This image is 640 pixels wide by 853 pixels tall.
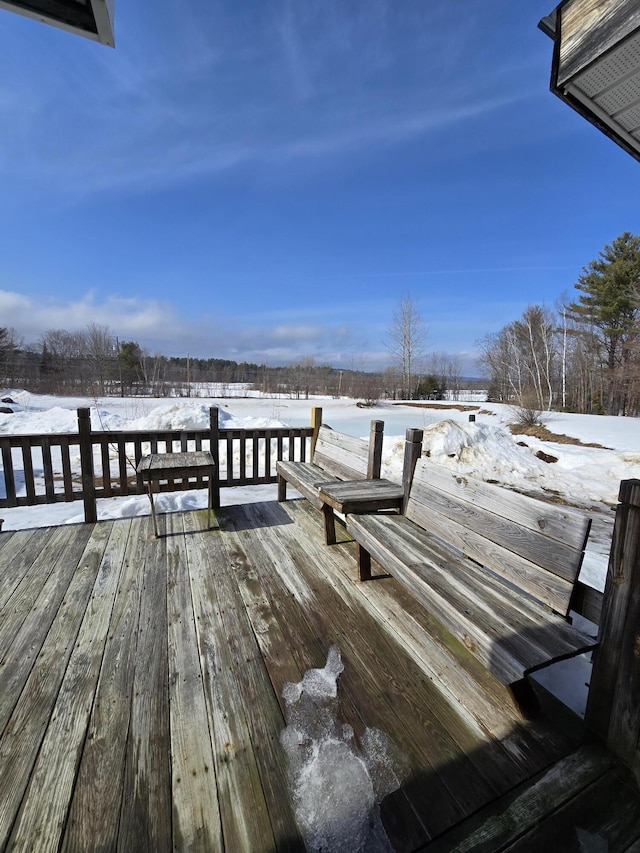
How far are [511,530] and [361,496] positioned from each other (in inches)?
42.0

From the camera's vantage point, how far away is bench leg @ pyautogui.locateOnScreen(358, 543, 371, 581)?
2.37 metres

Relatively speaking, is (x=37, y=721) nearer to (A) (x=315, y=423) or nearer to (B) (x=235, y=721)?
(B) (x=235, y=721)

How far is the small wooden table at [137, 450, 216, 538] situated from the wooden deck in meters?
0.73

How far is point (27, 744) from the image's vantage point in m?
1.30

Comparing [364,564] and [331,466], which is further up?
[331,466]

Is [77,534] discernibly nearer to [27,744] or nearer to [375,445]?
[27,744]

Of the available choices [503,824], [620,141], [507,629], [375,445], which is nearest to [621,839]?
[503,824]

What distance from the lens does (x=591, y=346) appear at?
21.4 meters

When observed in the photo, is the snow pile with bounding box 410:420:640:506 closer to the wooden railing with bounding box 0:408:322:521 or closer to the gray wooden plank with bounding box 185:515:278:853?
the wooden railing with bounding box 0:408:322:521

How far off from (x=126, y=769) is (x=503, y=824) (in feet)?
3.81

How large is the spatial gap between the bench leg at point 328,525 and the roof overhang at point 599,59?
2.61m

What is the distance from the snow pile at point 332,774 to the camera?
1034 millimetres

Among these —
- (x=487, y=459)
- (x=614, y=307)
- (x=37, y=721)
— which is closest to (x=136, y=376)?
(x=487, y=459)

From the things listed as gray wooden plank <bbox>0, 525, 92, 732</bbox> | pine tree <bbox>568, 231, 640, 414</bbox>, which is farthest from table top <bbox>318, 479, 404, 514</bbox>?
pine tree <bbox>568, 231, 640, 414</bbox>
